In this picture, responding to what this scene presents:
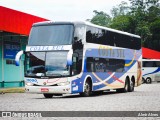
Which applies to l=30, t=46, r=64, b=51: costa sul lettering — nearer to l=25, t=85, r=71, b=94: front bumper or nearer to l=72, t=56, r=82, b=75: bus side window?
l=72, t=56, r=82, b=75: bus side window

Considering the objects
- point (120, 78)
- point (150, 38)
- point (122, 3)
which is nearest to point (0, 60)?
point (120, 78)

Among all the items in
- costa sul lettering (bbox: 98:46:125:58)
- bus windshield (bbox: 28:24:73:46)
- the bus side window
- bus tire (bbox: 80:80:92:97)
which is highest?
bus windshield (bbox: 28:24:73:46)

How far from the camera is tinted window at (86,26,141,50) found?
22906 mm

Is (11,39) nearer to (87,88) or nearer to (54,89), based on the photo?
(87,88)

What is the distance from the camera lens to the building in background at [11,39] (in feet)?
91.0

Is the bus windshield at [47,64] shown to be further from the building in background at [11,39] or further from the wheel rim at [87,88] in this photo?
the building in background at [11,39]

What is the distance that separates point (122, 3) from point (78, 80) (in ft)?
392

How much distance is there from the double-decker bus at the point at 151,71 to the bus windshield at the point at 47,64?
1176 inches

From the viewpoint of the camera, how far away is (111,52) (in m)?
25.4

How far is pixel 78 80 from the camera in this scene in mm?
21312

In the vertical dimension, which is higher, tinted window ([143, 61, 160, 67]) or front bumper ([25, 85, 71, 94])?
tinted window ([143, 61, 160, 67])

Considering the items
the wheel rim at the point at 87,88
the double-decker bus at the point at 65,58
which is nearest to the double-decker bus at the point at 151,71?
the double-decker bus at the point at 65,58

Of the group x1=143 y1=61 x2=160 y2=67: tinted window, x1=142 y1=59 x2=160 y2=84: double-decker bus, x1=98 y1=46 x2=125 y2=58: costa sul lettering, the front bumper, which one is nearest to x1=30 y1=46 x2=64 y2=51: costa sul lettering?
the front bumper

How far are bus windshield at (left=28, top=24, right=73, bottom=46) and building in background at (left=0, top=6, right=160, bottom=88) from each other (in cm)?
577
